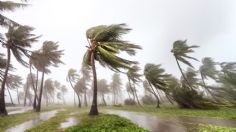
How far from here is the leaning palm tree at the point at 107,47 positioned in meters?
21.2

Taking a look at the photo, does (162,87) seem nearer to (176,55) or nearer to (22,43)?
(176,55)

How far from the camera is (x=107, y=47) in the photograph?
22.4 meters

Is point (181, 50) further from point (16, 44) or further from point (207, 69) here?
point (16, 44)

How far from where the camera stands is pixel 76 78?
6122 centimetres

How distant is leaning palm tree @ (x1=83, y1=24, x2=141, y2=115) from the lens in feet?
69.7

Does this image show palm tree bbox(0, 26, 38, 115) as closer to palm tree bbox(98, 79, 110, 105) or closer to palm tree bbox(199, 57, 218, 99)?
palm tree bbox(199, 57, 218, 99)

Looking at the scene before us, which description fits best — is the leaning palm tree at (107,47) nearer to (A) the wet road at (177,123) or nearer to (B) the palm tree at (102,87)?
(A) the wet road at (177,123)

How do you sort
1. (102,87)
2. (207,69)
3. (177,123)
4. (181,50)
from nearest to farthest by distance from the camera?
1. (177,123)
2. (181,50)
3. (207,69)
4. (102,87)

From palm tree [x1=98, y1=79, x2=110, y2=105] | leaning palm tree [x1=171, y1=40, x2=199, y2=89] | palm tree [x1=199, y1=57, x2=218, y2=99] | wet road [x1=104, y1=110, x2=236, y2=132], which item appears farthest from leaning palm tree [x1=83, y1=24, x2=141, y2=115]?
palm tree [x1=98, y1=79, x2=110, y2=105]

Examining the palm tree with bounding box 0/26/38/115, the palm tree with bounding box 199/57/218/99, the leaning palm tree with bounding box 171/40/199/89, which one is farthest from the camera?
the palm tree with bounding box 199/57/218/99

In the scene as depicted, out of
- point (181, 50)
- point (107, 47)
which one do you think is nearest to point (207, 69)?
point (181, 50)

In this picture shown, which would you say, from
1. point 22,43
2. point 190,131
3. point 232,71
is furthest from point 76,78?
point 190,131

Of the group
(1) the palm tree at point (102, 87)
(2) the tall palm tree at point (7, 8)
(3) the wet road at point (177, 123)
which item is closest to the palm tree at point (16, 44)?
(2) the tall palm tree at point (7, 8)

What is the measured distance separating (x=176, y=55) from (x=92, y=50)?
19.6m
